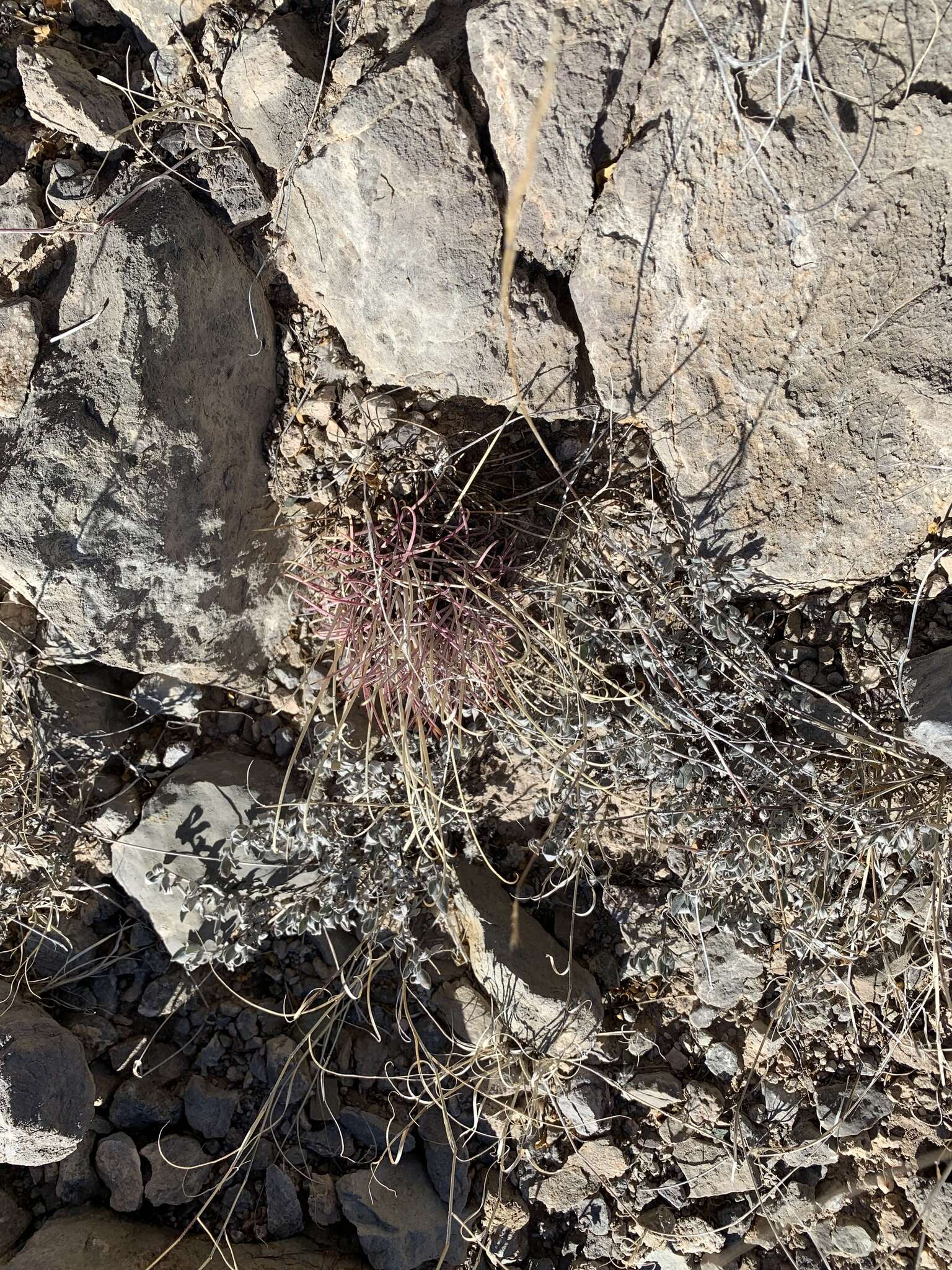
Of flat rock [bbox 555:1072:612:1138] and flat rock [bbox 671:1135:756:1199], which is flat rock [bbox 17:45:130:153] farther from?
flat rock [bbox 671:1135:756:1199]

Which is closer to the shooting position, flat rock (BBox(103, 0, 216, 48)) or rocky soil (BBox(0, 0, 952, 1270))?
rocky soil (BBox(0, 0, 952, 1270))

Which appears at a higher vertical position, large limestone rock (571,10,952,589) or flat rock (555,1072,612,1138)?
large limestone rock (571,10,952,589)

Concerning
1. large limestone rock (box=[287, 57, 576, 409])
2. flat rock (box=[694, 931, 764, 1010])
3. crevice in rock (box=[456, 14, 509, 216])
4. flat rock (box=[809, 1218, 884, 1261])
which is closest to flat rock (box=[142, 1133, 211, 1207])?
flat rock (box=[694, 931, 764, 1010])

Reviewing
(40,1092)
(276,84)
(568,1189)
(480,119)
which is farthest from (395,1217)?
(276,84)

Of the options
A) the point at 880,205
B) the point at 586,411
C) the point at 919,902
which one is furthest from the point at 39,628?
the point at 919,902

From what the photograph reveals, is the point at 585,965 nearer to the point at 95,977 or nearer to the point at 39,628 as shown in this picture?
the point at 95,977

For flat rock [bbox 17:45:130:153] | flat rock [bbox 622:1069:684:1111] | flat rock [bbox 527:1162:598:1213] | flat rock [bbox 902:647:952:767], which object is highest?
flat rock [bbox 17:45:130:153]

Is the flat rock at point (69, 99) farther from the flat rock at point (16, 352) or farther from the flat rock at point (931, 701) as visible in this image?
the flat rock at point (931, 701)
